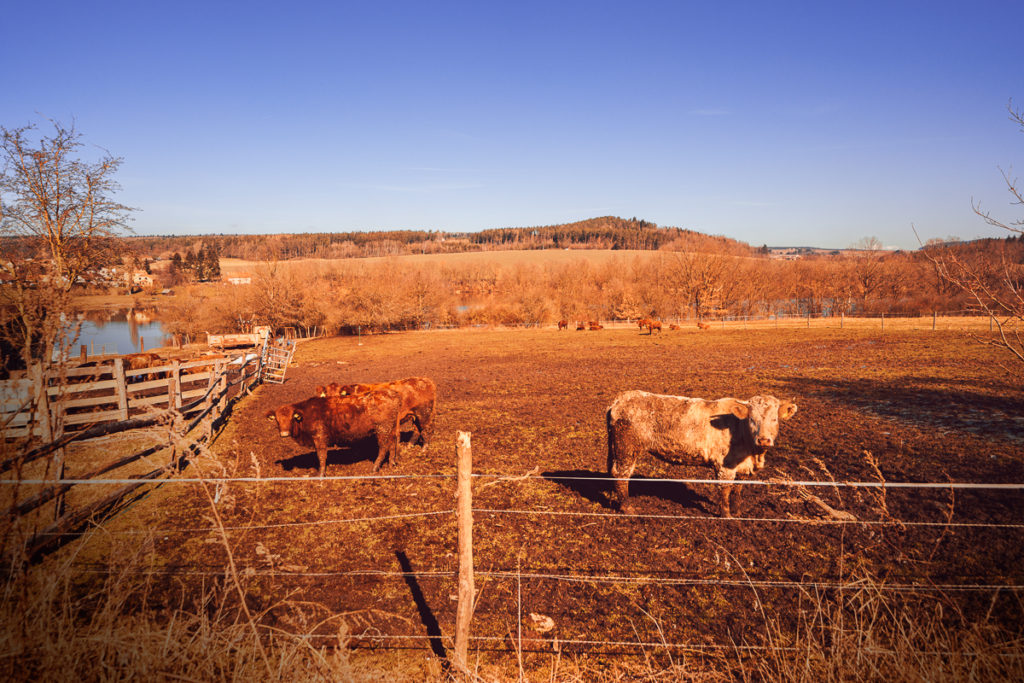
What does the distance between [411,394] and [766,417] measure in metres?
6.18

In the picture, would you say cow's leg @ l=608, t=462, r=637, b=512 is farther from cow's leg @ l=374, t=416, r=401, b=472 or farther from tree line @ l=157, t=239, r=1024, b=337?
tree line @ l=157, t=239, r=1024, b=337

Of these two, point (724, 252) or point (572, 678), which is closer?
point (572, 678)

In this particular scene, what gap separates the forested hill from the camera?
121000 mm

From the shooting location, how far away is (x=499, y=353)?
26.3 metres

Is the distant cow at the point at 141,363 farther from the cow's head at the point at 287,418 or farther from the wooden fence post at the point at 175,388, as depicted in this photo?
the cow's head at the point at 287,418

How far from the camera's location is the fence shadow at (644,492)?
6676 mm

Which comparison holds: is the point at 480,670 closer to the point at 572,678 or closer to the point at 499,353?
the point at 572,678

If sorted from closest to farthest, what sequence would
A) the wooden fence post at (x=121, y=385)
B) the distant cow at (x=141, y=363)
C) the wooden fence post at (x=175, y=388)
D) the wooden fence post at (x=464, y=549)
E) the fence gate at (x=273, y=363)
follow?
1. the wooden fence post at (x=464, y=549)
2. the wooden fence post at (x=121, y=385)
3. the wooden fence post at (x=175, y=388)
4. the distant cow at (x=141, y=363)
5. the fence gate at (x=273, y=363)

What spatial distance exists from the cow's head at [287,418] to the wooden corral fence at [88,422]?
1.11 m

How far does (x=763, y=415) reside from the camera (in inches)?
230

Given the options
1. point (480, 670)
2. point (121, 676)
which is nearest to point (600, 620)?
point (480, 670)

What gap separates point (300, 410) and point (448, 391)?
775cm

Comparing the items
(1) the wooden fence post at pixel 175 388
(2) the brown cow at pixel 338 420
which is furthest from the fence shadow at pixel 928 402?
(1) the wooden fence post at pixel 175 388

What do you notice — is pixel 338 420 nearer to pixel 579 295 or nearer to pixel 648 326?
pixel 648 326
